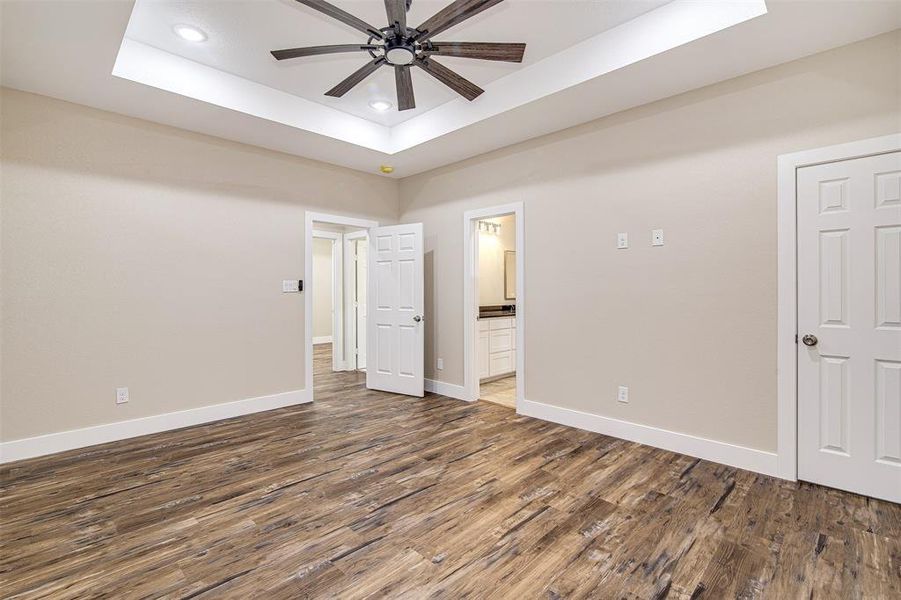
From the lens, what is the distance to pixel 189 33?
295 cm

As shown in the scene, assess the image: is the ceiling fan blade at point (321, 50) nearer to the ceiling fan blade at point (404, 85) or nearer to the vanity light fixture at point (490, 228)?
the ceiling fan blade at point (404, 85)

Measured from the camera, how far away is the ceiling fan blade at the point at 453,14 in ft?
7.06

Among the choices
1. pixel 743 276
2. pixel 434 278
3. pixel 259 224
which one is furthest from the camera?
pixel 434 278

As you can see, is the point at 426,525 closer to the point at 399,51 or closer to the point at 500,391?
the point at 399,51

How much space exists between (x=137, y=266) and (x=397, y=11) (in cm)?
317

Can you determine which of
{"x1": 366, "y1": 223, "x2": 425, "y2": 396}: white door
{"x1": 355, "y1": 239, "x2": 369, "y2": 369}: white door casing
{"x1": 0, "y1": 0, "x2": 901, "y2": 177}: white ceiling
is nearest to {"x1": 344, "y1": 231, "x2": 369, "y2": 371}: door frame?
{"x1": 355, "y1": 239, "x2": 369, "y2": 369}: white door casing

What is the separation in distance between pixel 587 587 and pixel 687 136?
10.3 feet

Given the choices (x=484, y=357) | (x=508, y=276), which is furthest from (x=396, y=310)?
Answer: (x=508, y=276)

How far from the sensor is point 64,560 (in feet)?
6.60

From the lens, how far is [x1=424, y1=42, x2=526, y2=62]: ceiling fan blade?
2.44m

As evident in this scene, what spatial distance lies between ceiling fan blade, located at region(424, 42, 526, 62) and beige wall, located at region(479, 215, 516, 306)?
399 centimetres

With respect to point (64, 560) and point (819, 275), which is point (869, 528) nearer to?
point (819, 275)

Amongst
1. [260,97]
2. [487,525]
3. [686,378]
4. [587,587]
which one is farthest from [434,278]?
[587,587]

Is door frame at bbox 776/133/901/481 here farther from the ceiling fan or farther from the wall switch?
the wall switch
